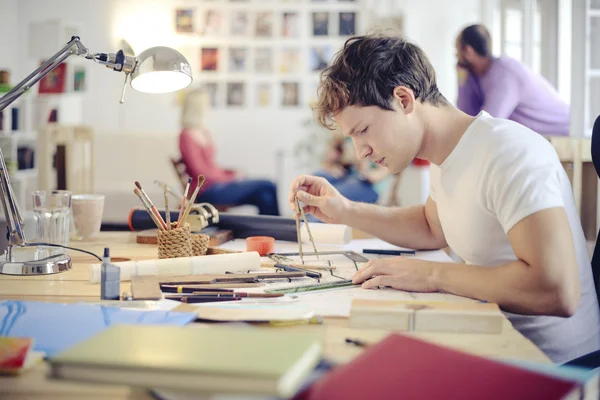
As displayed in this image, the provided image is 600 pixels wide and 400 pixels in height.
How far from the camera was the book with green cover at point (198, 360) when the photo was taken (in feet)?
2.34

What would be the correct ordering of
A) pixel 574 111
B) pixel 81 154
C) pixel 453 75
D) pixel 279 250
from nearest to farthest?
pixel 279 250
pixel 574 111
pixel 81 154
pixel 453 75

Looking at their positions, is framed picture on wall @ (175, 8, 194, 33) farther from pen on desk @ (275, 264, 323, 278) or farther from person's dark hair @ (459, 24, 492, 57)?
pen on desk @ (275, 264, 323, 278)

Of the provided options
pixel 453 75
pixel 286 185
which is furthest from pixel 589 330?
pixel 286 185

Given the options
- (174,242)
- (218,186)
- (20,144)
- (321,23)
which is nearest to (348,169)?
(218,186)

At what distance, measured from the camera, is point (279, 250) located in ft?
6.01

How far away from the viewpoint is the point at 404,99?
151cm

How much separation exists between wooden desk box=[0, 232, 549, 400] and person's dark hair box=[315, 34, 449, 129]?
57 cm

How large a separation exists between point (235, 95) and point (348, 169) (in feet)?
5.62

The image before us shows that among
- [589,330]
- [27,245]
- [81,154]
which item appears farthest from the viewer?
[81,154]

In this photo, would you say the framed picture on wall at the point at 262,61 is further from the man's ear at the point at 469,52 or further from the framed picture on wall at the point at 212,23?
the man's ear at the point at 469,52

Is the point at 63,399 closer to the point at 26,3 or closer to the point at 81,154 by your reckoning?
the point at 81,154

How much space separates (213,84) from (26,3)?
2.22 m

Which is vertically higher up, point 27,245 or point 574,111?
point 574,111

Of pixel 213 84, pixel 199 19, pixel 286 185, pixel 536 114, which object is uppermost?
pixel 199 19
